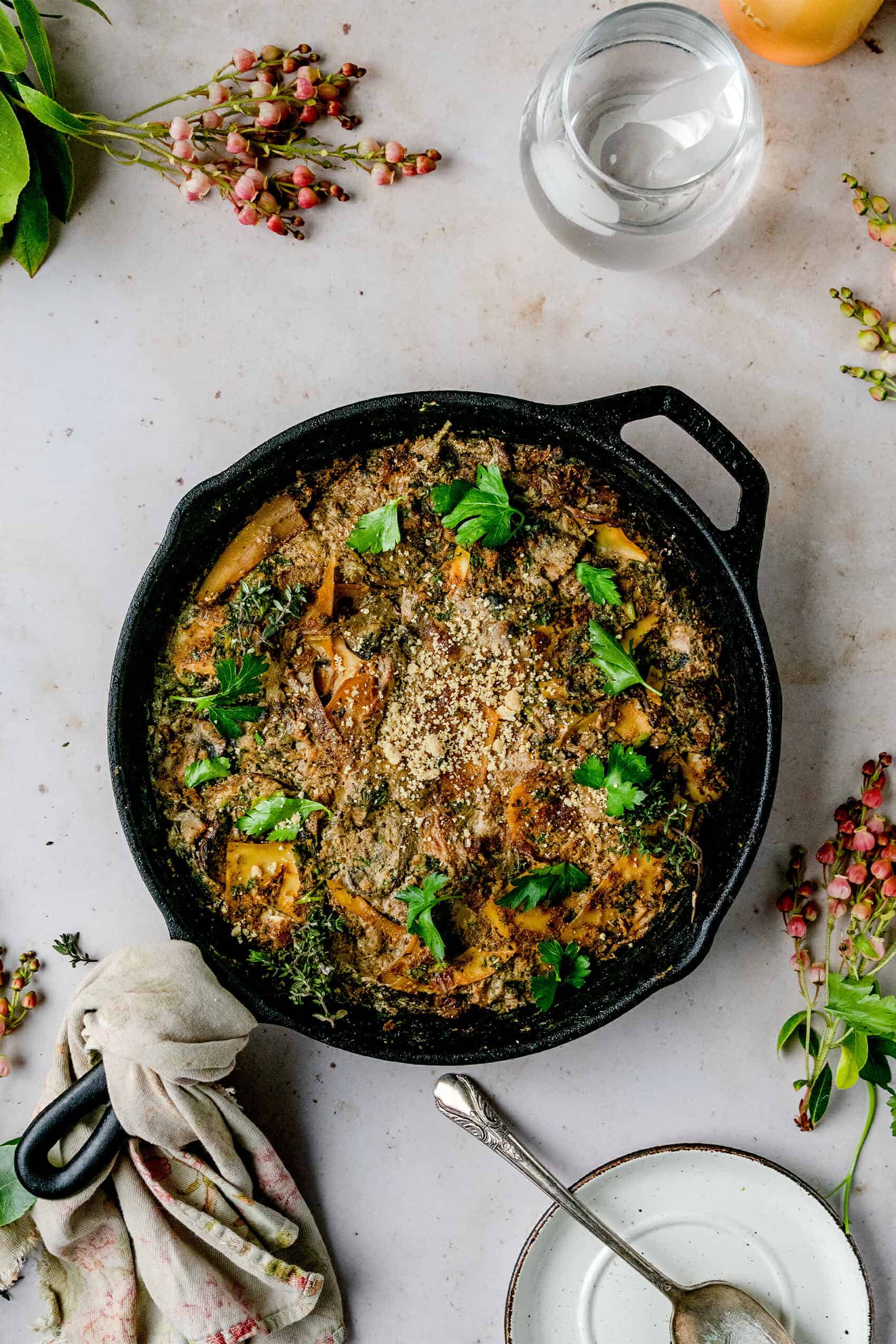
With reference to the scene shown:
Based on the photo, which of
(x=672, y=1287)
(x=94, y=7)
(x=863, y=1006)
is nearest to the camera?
(x=94, y=7)

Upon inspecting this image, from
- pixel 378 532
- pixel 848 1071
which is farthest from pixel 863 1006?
pixel 378 532

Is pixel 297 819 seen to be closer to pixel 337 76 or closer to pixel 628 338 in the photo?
pixel 628 338

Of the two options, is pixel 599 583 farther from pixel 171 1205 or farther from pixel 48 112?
pixel 171 1205

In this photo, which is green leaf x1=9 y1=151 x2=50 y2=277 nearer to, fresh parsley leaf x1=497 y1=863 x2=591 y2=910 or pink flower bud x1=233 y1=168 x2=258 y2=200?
pink flower bud x1=233 y1=168 x2=258 y2=200

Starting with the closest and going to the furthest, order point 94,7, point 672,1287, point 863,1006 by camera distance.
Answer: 1. point 94,7
2. point 863,1006
3. point 672,1287

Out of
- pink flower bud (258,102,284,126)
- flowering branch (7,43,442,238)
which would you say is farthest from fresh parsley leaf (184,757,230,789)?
pink flower bud (258,102,284,126)

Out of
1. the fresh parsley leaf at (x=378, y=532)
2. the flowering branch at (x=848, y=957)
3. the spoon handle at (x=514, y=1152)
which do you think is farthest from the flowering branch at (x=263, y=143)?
the spoon handle at (x=514, y=1152)

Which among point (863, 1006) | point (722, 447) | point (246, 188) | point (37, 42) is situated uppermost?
point (37, 42)
